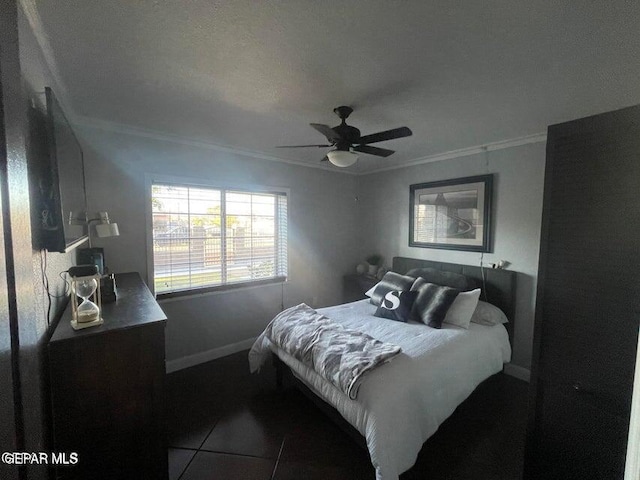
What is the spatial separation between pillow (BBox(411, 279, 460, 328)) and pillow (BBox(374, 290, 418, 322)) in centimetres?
6

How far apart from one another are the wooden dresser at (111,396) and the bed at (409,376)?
3.38 ft

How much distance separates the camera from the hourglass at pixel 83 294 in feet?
4.13

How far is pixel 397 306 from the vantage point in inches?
107

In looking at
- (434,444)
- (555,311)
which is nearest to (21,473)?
(555,311)

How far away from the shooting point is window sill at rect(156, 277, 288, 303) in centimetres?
280

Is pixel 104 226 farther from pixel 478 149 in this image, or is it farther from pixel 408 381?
pixel 478 149

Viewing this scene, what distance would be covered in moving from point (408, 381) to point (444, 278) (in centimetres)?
178

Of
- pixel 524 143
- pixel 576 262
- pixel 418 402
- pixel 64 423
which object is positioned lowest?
pixel 418 402

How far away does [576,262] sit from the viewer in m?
1.07

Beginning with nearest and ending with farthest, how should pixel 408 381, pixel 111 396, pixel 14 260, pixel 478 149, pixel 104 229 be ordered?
pixel 14 260, pixel 111 396, pixel 408 381, pixel 104 229, pixel 478 149

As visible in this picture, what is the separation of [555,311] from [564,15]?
1274 millimetres

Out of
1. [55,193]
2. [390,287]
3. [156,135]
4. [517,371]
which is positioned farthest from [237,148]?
[517,371]

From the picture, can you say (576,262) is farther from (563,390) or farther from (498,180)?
(498,180)

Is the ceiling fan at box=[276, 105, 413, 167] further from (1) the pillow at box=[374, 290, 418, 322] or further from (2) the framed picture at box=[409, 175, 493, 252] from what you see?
(2) the framed picture at box=[409, 175, 493, 252]
